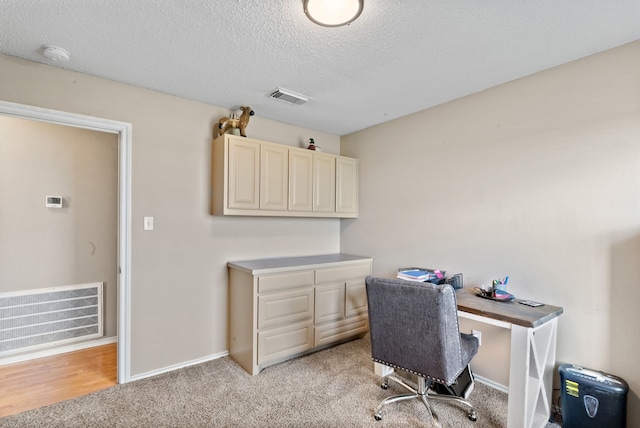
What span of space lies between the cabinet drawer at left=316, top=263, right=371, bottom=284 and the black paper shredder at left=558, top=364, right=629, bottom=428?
1.78 metres

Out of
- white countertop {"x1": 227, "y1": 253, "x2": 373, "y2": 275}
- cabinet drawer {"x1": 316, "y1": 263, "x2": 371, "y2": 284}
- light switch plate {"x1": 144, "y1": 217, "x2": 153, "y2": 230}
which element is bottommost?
cabinet drawer {"x1": 316, "y1": 263, "x2": 371, "y2": 284}

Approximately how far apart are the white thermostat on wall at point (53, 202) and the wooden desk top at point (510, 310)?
3651 millimetres

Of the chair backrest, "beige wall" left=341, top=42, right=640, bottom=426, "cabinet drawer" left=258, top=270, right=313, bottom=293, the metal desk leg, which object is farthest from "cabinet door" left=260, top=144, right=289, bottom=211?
the metal desk leg

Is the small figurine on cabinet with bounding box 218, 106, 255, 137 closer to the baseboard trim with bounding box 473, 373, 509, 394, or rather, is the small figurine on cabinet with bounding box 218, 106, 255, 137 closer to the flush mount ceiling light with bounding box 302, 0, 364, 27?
the flush mount ceiling light with bounding box 302, 0, 364, 27

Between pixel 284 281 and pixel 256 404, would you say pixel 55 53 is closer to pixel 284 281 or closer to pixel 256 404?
pixel 284 281

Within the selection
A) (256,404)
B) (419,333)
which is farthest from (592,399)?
(256,404)

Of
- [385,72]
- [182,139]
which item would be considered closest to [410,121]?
[385,72]

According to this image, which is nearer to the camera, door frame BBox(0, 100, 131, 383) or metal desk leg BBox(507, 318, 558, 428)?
metal desk leg BBox(507, 318, 558, 428)

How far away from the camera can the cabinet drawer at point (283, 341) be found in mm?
2570

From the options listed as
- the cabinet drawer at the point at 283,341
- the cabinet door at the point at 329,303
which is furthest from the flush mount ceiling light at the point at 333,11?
the cabinet drawer at the point at 283,341

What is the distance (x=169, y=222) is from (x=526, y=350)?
A: 269 cm

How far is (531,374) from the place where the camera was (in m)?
1.86

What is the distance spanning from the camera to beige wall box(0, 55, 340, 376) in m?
2.30

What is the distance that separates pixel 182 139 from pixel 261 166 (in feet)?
2.35
